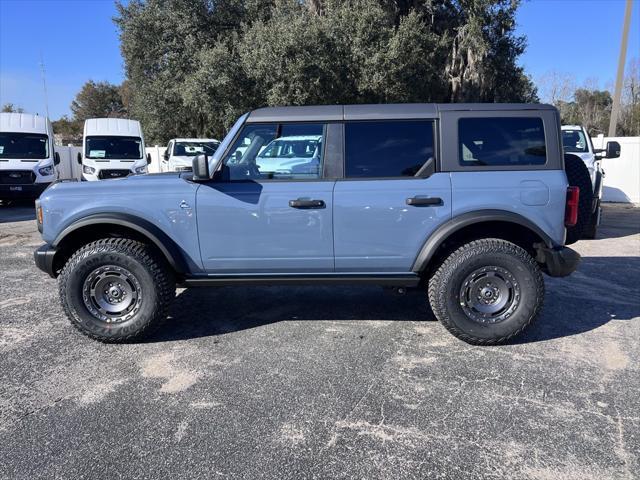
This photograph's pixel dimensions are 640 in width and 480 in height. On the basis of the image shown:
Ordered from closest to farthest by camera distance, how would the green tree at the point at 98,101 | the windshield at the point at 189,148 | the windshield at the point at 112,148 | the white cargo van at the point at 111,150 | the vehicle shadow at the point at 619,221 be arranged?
1. the vehicle shadow at the point at 619,221
2. the white cargo van at the point at 111,150
3. the windshield at the point at 112,148
4. the windshield at the point at 189,148
5. the green tree at the point at 98,101

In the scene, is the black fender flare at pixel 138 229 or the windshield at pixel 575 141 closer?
the black fender flare at pixel 138 229

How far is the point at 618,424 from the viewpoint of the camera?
286 centimetres

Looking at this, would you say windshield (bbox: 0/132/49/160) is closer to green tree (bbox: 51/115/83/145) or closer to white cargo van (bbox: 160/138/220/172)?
white cargo van (bbox: 160/138/220/172)

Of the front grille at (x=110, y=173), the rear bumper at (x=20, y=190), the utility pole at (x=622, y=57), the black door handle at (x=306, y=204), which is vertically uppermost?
the utility pole at (x=622, y=57)

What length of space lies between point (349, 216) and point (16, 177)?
12904mm

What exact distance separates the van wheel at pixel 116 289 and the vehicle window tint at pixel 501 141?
273cm

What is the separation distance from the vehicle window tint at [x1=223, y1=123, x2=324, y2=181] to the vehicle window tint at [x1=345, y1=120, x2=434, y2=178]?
0.27 m

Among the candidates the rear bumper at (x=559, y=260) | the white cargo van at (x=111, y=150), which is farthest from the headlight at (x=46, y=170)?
the rear bumper at (x=559, y=260)

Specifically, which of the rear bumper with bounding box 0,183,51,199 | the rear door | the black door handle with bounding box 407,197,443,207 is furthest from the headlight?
the black door handle with bounding box 407,197,443,207

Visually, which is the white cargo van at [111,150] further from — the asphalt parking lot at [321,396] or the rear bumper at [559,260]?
the rear bumper at [559,260]

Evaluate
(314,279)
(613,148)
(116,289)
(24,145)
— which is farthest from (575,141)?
(24,145)

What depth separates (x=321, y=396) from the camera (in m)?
3.21

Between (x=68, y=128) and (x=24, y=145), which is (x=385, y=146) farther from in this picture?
(x=68, y=128)

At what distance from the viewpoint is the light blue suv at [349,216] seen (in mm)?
3873
